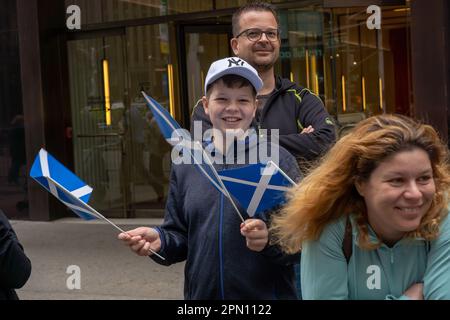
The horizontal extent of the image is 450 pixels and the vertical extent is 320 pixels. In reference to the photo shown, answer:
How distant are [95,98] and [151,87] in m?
0.97

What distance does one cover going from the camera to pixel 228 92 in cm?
265

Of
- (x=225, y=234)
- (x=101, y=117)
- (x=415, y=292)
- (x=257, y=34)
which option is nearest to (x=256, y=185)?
(x=225, y=234)

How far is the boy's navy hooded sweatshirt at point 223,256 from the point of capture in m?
2.59

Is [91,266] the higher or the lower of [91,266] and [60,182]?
the lower

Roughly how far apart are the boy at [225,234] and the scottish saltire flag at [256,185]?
16 cm

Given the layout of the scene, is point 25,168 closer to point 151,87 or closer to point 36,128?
point 36,128

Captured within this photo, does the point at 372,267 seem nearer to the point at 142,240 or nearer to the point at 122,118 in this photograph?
the point at 142,240

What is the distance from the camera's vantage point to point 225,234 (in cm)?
260

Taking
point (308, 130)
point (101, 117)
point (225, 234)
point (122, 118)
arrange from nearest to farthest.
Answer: point (225, 234)
point (308, 130)
point (122, 118)
point (101, 117)

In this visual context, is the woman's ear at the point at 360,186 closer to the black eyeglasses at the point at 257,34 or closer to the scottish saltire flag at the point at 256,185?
the scottish saltire flag at the point at 256,185

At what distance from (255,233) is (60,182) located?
2.35ft

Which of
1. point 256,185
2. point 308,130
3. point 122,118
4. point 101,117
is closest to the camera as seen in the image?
point 256,185

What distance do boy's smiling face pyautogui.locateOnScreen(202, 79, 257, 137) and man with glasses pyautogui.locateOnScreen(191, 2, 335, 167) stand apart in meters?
0.58
